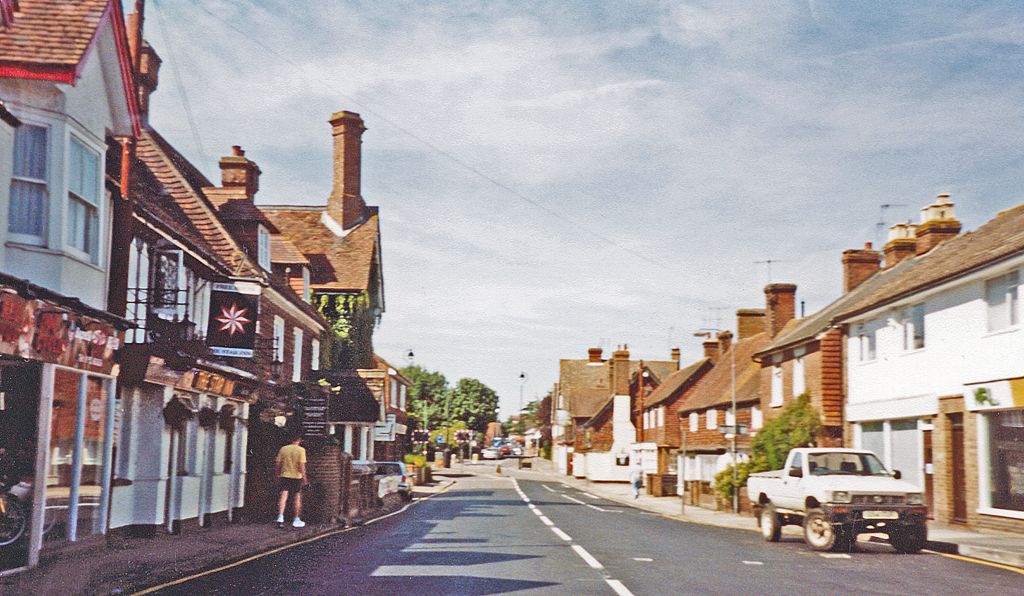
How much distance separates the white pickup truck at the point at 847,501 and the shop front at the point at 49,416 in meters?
12.0

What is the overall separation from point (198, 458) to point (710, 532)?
11.9m

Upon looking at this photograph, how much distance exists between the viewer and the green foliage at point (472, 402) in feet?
456

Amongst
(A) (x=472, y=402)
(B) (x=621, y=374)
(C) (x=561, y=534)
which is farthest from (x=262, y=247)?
(A) (x=472, y=402)

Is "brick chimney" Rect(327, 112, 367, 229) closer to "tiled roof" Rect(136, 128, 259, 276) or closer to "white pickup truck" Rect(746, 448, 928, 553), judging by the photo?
"tiled roof" Rect(136, 128, 259, 276)

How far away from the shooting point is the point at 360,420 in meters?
36.1

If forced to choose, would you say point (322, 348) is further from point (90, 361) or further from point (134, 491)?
point (90, 361)

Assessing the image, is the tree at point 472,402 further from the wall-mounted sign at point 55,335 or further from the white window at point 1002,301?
the wall-mounted sign at point 55,335

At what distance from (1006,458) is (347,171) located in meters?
31.4

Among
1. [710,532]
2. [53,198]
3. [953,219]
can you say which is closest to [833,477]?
[710,532]

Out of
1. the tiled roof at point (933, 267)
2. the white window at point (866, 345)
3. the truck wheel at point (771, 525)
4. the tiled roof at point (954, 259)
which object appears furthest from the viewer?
the white window at point (866, 345)

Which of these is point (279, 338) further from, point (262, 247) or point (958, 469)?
point (958, 469)

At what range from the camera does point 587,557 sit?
1523cm

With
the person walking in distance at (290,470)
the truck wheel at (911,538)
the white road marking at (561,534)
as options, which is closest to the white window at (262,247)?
the person walking in distance at (290,470)

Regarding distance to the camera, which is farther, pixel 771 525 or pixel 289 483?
pixel 289 483
